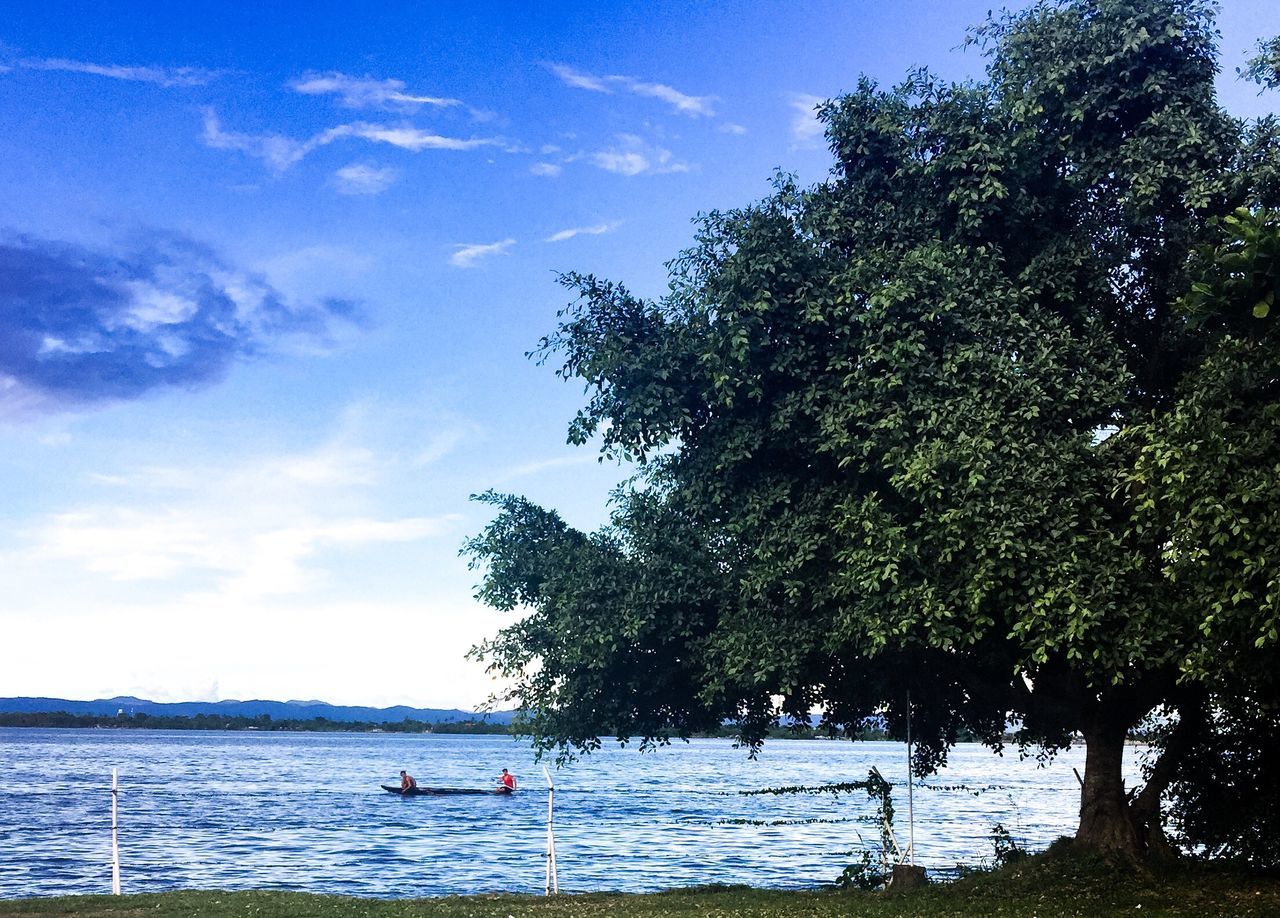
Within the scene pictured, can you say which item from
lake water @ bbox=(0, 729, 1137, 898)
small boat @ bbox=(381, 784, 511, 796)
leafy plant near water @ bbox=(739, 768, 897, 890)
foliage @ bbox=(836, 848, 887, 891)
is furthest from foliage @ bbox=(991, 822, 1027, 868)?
small boat @ bbox=(381, 784, 511, 796)

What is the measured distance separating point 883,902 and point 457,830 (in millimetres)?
45212

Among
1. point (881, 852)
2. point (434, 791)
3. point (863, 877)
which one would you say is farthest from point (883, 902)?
point (434, 791)

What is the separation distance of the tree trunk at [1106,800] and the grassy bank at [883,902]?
2.56 feet

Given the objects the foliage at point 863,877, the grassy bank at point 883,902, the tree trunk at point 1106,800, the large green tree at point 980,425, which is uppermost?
the large green tree at point 980,425

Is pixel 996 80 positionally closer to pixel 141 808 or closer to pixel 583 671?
pixel 583 671

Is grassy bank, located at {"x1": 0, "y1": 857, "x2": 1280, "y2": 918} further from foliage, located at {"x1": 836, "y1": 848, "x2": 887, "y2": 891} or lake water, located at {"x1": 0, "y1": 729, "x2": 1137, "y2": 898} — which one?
lake water, located at {"x1": 0, "y1": 729, "x2": 1137, "y2": 898}

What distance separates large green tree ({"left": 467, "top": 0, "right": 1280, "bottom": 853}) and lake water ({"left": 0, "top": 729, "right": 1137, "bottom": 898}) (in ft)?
58.5

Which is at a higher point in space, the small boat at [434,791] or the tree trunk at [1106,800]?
the tree trunk at [1106,800]

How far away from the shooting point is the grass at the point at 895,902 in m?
18.9

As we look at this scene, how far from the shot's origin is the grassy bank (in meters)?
18.9

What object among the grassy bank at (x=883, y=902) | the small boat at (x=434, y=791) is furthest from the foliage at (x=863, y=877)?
the small boat at (x=434, y=791)

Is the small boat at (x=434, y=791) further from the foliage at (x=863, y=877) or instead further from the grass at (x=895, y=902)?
the grass at (x=895, y=902)

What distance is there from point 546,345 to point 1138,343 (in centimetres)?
1049

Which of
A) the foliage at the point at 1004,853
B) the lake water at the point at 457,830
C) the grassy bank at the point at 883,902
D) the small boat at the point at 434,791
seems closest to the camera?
the grassy bank at the point at 883,902
